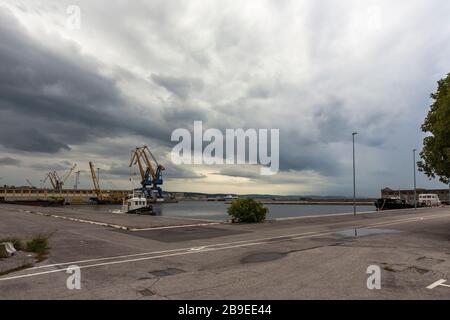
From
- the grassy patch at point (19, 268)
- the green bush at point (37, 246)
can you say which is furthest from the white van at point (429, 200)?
the grassy patch at point (19, 268)

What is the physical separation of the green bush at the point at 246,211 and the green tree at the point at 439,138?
496 inches

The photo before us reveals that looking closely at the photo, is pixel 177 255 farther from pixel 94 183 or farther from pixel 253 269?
pixel 94 183

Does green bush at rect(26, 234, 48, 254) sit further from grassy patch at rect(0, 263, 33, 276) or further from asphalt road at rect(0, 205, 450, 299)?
grassy patch at rect(0, 263, 33, 276)

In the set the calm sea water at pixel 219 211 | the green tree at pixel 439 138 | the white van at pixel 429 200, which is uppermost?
the green tree at pixel 439 138

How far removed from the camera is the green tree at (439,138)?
60.9 ft

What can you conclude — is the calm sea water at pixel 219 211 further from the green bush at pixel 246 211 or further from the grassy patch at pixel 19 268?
the grassy patch at pixel 19 268

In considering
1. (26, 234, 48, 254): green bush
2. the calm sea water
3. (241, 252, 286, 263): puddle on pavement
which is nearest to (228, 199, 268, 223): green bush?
(241, 252, 286, 263): puddle on pavement

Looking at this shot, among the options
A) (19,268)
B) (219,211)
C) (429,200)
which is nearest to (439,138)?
(19,268)

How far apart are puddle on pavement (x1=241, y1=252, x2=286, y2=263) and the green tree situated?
38.9ft

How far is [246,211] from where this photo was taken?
94.9ft

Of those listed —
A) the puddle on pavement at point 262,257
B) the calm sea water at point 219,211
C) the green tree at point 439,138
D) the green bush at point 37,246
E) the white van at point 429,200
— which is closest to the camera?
the puddle on pavement at point 262,257
